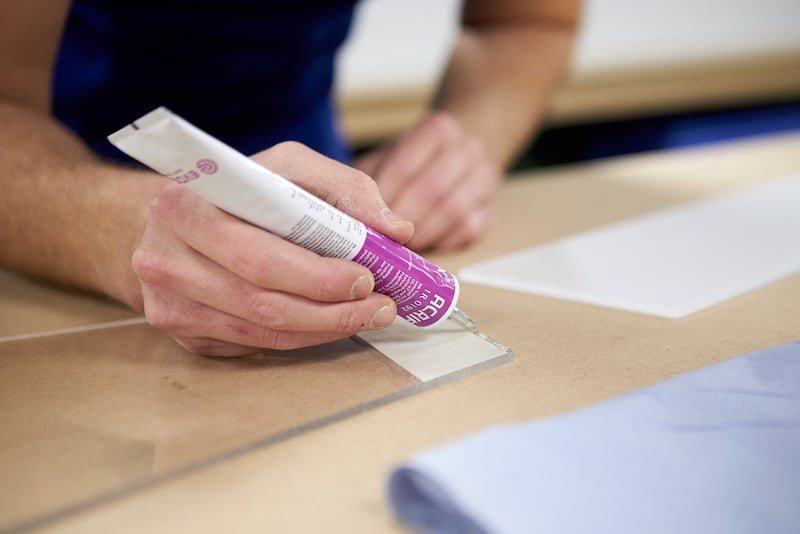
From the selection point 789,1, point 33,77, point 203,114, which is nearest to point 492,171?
point 203,114

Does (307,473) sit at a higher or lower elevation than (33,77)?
lower

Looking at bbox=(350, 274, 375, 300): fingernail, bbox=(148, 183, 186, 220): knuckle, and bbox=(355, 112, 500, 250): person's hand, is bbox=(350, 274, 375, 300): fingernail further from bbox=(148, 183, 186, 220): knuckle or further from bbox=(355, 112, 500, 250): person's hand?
bbox=(355, 112, 500, 250): person's hand

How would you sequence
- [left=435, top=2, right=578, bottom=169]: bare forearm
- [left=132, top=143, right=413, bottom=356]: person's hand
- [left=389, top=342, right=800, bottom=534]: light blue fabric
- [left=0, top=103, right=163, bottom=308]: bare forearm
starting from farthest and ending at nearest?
[left=435, top=2, right=578, bottom=169]: bare forearm → [left=0, top=103, right=163, bottom=308]: bare forearm → [left=132, top=143, right=413, bottom=356]: person's hand → [left=389, top=342, right=800, bottom=534]: light blue fabric

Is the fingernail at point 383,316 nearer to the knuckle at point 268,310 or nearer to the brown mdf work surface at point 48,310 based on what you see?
the knuckle at point 268,310

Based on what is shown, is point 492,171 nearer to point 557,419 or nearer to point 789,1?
point 557,419

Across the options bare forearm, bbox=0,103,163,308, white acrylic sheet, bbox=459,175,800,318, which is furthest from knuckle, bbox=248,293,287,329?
white acrylic sheet, bbox=459,175,800,318

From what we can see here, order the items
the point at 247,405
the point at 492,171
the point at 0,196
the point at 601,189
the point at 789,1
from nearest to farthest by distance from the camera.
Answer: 1. the point at 247,405
2. the point at 0,196
3. the point at 492,171
4. the point at 601,189
5. the point at 789,1

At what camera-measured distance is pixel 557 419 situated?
1.20 ft

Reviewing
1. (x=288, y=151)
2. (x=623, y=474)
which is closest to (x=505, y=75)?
(x=288, y=151)

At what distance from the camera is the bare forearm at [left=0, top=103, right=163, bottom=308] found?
21.0 inches

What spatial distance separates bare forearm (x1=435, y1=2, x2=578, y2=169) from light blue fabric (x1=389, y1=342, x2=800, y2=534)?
62 cm

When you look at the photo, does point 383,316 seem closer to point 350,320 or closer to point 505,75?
point 350,320

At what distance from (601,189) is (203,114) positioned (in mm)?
525

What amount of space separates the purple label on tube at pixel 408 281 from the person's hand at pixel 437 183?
Result: 10.0 inches
